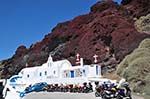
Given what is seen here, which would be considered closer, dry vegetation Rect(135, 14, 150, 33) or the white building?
the white building

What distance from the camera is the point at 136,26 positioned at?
78750mm

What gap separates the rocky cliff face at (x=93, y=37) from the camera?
7050 centimetres

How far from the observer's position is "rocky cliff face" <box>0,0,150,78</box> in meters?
70.5

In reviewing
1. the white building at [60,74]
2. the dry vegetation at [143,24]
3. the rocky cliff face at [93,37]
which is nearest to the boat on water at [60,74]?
the white building at [60,74]

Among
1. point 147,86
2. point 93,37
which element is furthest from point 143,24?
point 147,86

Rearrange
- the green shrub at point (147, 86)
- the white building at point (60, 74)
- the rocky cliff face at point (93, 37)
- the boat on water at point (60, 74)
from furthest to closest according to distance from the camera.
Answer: the rocky cliff face at point (93, 37) < the white building at point (60, 74) < the boat on water at point (60, 74) < the green shrub at point (147, 86)

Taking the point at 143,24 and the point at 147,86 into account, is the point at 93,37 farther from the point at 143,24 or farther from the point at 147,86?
the point at 147,86

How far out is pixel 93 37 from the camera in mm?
76750

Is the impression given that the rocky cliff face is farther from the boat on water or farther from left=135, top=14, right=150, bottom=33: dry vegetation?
the boat on water

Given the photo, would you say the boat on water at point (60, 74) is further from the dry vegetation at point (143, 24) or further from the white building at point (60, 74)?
the dry vegetation at point (143, 24)

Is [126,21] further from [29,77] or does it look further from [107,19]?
[29,77]

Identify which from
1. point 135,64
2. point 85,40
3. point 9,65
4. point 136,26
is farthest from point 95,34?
point 135,64

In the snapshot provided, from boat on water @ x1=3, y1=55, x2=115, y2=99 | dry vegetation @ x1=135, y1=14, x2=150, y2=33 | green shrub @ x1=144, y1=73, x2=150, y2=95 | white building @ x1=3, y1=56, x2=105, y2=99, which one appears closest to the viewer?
→ green shrub @ x1=144, y1=73, x2=150, y2=95

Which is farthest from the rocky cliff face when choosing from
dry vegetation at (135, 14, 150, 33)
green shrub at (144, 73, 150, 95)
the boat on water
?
green shrub at (144, 73, 150, 95)
